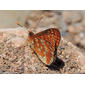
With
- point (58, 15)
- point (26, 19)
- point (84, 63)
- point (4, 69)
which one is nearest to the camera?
point (4, 69)

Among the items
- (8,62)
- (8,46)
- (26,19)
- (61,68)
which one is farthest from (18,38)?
(26,19)

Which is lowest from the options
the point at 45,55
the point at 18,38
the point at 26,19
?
the point at 45,55

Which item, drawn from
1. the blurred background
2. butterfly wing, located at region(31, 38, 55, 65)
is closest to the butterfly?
butterfly wing, located at region(31, 38, 55, 65)

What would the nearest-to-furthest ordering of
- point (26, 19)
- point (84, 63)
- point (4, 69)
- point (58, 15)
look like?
point (4, 69)
point (84, 63)
point (26, 19)
point (58, 15)

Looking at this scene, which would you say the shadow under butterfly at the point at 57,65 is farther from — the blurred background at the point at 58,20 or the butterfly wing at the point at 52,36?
the blurred background at the point at 58,20

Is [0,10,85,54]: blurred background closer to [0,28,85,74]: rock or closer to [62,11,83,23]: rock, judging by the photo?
[62,11,83,23]: rock

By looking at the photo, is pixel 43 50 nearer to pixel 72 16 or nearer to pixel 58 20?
pixel 58 20

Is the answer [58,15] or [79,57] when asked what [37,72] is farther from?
[58,15]
